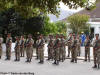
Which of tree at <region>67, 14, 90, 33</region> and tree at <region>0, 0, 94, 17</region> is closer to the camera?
tree at <region>0, 0, 94, 17</region>

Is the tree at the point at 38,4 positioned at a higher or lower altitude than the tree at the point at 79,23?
lower

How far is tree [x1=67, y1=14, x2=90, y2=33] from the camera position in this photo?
47.6 meters

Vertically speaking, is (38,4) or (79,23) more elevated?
(79,23)

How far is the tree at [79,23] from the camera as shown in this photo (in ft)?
156

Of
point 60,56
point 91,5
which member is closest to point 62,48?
point 60,56

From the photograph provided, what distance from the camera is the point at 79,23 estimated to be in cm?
4831

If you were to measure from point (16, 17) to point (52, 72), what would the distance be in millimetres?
15675

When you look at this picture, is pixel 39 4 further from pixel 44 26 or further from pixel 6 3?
pixel 44 26

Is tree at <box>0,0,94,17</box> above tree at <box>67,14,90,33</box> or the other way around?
the other way around

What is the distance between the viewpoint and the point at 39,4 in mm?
8719

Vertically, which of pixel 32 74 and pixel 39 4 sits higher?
pixel 39 4

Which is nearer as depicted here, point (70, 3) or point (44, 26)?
point (70, 3)

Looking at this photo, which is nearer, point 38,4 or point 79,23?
point 38,4

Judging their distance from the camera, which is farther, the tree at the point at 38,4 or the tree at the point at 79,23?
the tree at the point at 79,23
